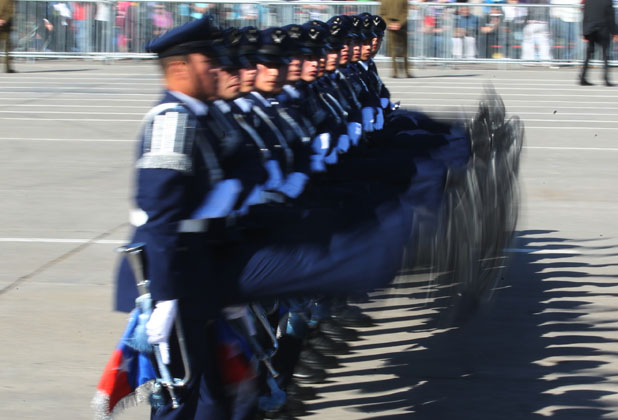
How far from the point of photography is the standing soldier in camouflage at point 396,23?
19.9m

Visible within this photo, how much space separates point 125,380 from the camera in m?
3.73

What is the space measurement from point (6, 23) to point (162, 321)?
1857cm

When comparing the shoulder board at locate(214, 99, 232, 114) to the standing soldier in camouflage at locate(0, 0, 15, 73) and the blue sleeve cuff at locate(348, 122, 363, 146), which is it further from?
the standing soldier in camouflage at locate(0, 0, 15, 73)

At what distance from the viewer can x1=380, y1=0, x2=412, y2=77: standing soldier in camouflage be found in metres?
19.9

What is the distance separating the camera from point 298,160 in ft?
17.3

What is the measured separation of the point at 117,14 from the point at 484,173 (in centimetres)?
1895

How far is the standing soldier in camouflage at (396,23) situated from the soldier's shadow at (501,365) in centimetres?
1358

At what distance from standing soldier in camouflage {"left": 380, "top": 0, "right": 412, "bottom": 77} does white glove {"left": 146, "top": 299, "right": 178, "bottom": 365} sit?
1696 centimetres

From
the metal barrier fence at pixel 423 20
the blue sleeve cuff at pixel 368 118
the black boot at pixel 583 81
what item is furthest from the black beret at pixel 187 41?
the metal barrier fence at pixel 423 20

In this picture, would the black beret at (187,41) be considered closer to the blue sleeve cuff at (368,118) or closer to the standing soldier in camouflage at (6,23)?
the blue sleeve cuff at (368,118)

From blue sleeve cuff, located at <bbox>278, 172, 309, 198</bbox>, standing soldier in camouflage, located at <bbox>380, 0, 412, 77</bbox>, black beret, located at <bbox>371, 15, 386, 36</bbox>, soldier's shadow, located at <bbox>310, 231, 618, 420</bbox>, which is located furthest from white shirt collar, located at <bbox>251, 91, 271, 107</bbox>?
standing soldier in camouflage, located at <bbox>380, 0, 412, 77</bbox>

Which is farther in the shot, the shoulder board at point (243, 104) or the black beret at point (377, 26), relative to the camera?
the black beret at point (377, 26)

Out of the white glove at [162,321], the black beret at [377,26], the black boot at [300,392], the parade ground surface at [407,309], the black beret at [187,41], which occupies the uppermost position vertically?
the black beret at [377,26]

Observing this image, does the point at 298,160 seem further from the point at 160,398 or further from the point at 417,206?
the point at 160,398
